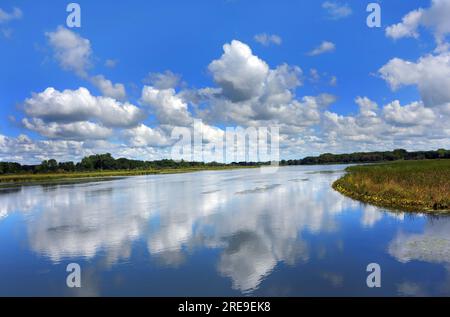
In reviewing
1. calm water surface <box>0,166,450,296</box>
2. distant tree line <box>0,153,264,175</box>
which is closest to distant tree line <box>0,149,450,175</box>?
distant tree line <box>0,153,264,175</box>

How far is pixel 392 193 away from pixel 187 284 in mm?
18772

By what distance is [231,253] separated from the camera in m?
12.4

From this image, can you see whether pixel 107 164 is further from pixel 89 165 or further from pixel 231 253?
pixel 231 253

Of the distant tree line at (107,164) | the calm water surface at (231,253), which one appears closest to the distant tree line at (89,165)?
the distant tree line at (107,164)

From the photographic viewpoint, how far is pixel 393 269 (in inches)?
396

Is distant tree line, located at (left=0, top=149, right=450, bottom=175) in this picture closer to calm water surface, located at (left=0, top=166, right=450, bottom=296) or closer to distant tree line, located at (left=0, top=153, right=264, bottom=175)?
distant tree line, located at (left=0, top=153, right=264, bottom=175)

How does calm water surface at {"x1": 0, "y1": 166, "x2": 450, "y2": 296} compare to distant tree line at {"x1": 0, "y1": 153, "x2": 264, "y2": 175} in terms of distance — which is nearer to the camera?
calm water surface at {"x1": 0, "y1": 166, "x2": 450, "y2": 296}

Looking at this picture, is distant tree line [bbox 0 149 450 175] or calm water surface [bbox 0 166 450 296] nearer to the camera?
calm water surface [bbox 0 166 450 296]

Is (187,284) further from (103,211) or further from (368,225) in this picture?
(103,211)

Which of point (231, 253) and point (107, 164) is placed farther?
point (107, 164)

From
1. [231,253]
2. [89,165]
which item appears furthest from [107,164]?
[231,253]

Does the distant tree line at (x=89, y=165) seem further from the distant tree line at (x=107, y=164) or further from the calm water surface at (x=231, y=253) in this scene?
the calm water surface at (x=231, y=253)

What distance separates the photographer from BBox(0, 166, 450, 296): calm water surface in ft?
30.3
